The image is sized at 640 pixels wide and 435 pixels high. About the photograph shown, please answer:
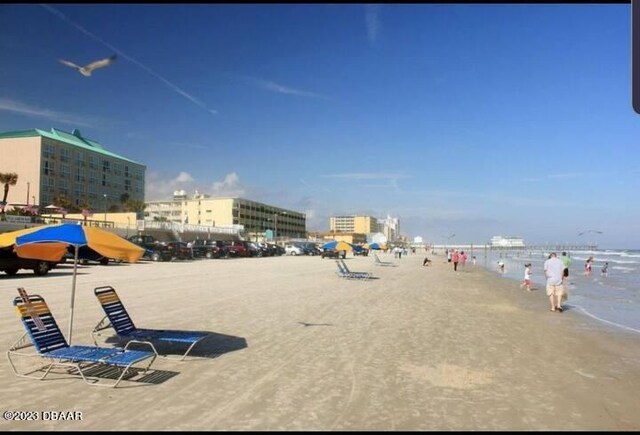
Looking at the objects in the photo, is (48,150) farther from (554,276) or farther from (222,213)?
(554,276)

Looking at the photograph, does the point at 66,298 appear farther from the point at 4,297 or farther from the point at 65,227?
the point at 65,227

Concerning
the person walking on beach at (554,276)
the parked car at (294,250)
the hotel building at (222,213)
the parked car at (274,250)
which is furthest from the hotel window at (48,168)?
the person walking on beach at (554,276)

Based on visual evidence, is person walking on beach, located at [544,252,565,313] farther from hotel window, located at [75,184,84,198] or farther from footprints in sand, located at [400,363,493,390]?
hotel window, located at [75,184,84,198]

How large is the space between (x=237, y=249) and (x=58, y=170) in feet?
218

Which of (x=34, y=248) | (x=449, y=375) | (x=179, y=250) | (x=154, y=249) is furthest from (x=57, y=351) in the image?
(x=179, y=250)

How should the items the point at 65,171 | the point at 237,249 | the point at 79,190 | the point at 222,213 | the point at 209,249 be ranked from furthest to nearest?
1. the point at 222,213
2. the point at 79,190
3. the point at 65,171
4. the point at 237,249
5. the point at 209,249

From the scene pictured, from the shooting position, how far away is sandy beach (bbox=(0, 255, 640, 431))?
5148 mm

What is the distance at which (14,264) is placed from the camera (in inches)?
843

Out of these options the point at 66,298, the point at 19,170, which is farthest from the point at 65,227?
the point at 19,170

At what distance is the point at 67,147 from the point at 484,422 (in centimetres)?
11297

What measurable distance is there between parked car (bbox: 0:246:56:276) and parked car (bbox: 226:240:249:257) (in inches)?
1094

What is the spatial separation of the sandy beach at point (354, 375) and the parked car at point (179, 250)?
26.5 metres

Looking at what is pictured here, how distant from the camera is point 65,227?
279 inches

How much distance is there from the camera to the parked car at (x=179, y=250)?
4022 cm
